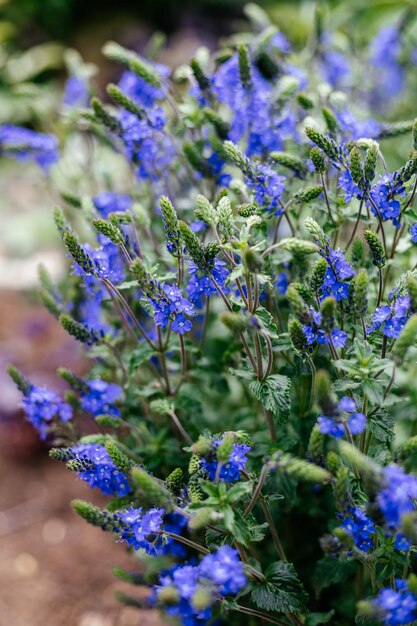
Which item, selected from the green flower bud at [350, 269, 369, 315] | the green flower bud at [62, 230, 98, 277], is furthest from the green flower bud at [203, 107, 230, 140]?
the green flower bud at [350, 269, 369, 315]

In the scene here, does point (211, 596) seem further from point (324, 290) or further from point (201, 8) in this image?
point (201, 8)

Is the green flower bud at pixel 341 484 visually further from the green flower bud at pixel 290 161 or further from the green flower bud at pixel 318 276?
the green flower bud at pixel 290 161

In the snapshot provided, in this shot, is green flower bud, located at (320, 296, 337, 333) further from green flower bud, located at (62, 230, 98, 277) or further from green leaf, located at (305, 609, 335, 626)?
green leaf, located at (305, 609, 335, 626)

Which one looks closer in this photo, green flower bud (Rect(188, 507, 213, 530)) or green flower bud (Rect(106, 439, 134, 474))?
green flower bud (Rect(188, 507, 213, 530))

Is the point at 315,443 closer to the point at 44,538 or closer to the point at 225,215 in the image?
the point at 225,215

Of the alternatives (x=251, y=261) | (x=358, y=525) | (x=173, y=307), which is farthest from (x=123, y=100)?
(x=358, y=525)

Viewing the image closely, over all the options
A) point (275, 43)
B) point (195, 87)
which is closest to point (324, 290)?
point (195, 87)
